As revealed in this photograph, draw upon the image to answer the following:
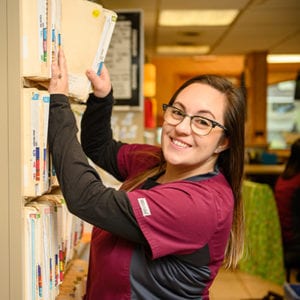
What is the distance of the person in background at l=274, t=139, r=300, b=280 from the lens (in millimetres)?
3324

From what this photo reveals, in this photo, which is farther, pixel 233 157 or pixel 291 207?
pixel 291 207

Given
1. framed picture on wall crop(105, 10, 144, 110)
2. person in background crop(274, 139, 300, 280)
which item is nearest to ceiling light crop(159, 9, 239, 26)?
framed picture on wall crop(105, 10, 144, 110)

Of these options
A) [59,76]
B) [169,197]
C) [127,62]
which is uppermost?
[127,62]

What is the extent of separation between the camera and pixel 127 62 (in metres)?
3.12

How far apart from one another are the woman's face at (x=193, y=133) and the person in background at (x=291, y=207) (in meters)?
2.27

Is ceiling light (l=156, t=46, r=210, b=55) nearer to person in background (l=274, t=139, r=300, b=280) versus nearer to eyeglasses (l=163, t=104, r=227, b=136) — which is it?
person in background (l=274, t=139, r=300, b=280)

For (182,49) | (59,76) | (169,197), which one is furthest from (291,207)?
(182,49)

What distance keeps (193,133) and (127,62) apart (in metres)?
2.00

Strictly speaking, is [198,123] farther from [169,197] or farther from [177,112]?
[169,197]

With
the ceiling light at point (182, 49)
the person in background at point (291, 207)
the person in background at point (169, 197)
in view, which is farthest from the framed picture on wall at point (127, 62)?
the ceiling light at point (182, 49)

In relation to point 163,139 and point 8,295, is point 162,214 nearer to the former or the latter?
point 163,139

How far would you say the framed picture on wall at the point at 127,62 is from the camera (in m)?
3.09

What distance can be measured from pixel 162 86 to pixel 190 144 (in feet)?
24.2

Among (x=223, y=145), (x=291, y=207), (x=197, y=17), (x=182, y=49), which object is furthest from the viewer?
(x=182, y=49)
